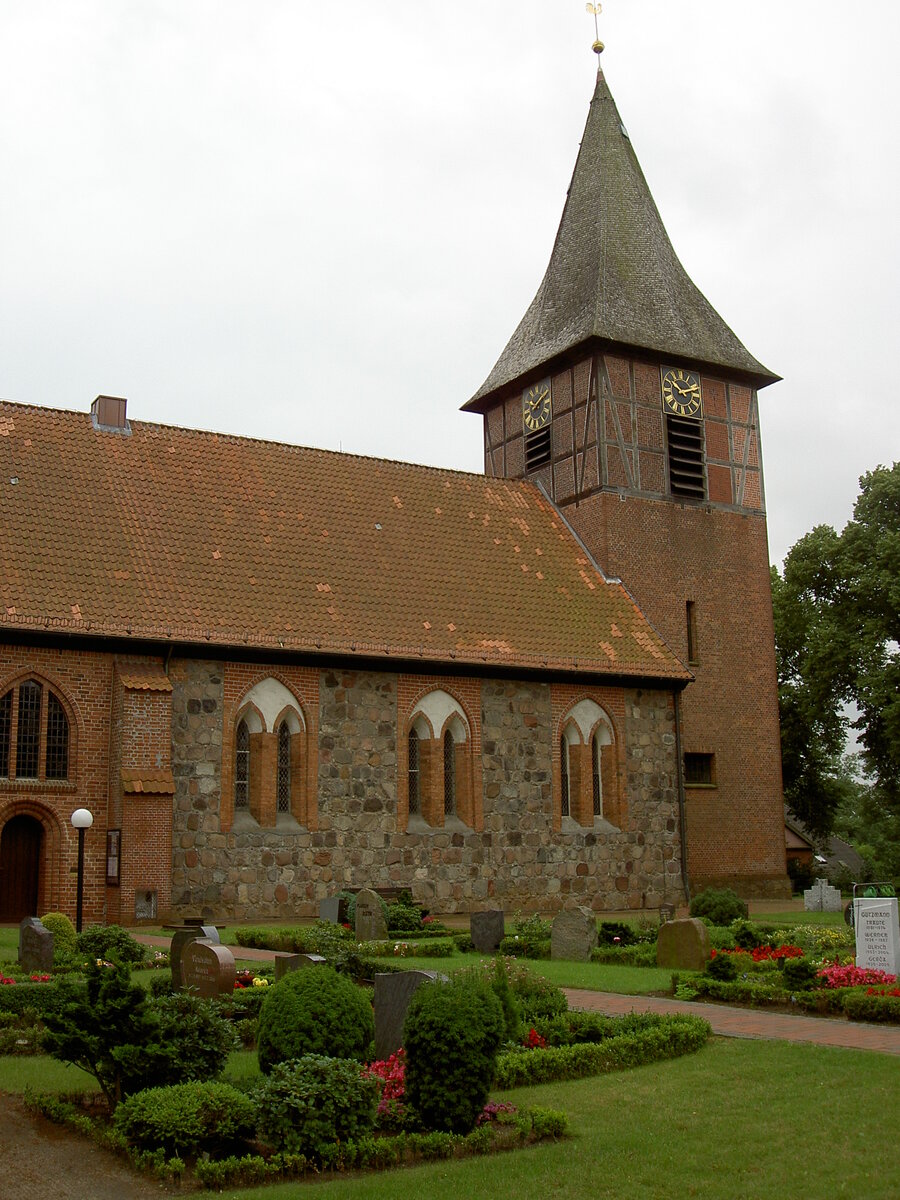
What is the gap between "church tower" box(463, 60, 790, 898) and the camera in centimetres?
2772

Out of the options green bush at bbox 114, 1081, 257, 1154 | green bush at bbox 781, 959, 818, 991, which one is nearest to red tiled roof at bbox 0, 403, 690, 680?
green bush at bbox 781, 959, 818, 991

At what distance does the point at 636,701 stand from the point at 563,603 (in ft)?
8.34

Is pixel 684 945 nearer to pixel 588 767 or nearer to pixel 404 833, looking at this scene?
pixel 404 833

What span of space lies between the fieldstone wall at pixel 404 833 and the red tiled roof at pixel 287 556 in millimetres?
903

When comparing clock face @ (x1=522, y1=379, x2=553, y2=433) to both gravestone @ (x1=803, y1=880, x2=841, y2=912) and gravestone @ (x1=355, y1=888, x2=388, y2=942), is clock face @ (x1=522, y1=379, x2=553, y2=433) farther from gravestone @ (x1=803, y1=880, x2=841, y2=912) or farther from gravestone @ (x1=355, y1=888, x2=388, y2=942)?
gravestone @ (x1=355, y1=888, x2=388, y2=942)

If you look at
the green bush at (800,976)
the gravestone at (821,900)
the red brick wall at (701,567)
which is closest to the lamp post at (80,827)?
the green bush at (800,976)

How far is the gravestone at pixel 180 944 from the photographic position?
36.9ft

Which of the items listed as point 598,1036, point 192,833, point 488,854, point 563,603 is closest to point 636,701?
point 563,603

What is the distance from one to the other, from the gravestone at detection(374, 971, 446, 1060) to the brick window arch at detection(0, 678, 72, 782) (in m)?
12.0

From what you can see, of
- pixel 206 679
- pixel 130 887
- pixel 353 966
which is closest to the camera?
pixel 353 966

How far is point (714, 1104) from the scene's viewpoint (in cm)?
789

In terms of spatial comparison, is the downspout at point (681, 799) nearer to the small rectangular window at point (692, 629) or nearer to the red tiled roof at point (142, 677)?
the small rectangular window at point (692, 629)

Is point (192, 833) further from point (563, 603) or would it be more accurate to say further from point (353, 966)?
point (563, 603)

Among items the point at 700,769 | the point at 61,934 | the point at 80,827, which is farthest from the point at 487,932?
the point at 700,769
